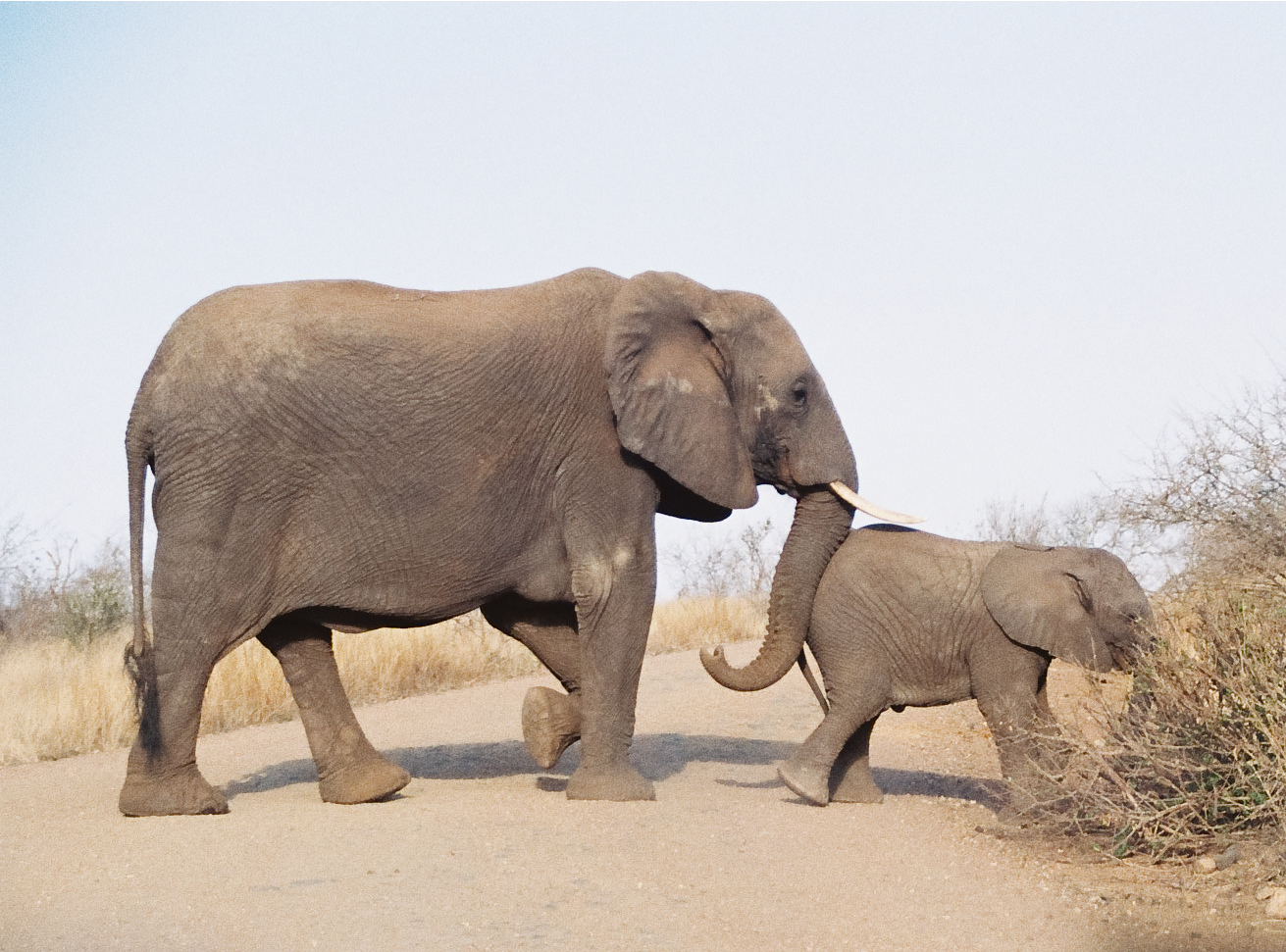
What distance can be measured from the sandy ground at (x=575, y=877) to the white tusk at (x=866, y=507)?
171 cm

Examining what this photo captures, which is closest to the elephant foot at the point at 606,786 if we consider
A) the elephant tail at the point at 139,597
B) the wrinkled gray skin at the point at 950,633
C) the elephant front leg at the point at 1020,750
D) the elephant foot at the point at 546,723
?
the elephant foot at the point at 546,723

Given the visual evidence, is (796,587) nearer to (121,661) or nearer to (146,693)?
(146,693)

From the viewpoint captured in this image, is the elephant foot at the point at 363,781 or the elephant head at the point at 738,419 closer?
the elephant foot at the point at 363,781

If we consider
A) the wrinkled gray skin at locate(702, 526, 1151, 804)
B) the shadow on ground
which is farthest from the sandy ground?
the wrinkled gray skin at locate(702, 526, 1151, 804)

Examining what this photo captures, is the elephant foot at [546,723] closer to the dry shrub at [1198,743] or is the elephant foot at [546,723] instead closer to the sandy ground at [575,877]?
the sandy ground at [575,877]

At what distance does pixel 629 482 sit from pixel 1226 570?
3.58 m

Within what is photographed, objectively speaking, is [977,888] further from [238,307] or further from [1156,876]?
[238,307]

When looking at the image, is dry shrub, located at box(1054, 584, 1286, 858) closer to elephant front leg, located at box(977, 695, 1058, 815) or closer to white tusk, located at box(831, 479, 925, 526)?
elephant front leg, located at box(977, 695, 1058, 815)

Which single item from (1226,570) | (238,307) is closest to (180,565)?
(238,307)

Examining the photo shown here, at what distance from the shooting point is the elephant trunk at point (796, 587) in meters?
9.61

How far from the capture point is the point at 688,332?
987 cm

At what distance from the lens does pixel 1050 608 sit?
9172 millimetres

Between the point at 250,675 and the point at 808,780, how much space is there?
690cm

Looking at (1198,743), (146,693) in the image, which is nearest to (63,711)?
(146,693)
